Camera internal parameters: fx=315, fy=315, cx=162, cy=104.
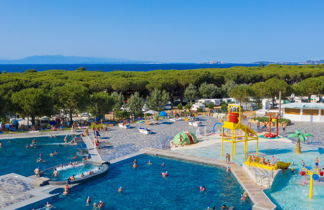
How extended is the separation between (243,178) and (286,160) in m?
6.28

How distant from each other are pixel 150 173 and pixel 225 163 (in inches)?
237

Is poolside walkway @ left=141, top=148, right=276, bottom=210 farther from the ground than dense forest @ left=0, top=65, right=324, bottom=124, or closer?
closer

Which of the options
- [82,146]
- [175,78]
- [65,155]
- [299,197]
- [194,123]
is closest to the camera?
[299,197]

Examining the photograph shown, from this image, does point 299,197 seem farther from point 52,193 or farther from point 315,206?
point 52,193

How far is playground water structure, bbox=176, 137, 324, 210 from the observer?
1842 centimetres

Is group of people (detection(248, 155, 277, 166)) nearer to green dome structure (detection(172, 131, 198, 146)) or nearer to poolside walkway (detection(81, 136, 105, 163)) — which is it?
green dome structure (detection(172, 131, 198, 146))

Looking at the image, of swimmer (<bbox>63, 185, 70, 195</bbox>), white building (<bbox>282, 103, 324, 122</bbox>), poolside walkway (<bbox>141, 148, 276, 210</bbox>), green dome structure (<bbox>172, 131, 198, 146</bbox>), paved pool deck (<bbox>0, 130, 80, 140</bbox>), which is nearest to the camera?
poolside walkway (<bbox>141, 148, 276, 210</bbox>)

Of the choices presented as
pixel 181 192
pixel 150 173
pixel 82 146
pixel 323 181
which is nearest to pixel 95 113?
pixel 82 146

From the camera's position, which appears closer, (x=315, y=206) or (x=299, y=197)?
(x=315, y=206)

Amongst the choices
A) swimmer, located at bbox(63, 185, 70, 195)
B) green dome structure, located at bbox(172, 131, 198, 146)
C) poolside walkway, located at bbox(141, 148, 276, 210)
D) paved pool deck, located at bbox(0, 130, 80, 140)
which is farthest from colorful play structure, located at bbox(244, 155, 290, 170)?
paved pool deck, located at bbox(0, 130, 80, 140)

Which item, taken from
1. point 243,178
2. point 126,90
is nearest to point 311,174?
point 243,178

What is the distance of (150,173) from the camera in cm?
2358

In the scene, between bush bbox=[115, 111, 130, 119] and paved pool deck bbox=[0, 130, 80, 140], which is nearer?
paved pool deck bbox=[0, 130, 80, 140]

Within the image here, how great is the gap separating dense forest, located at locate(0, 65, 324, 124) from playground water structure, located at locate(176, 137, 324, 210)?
1938 cm
